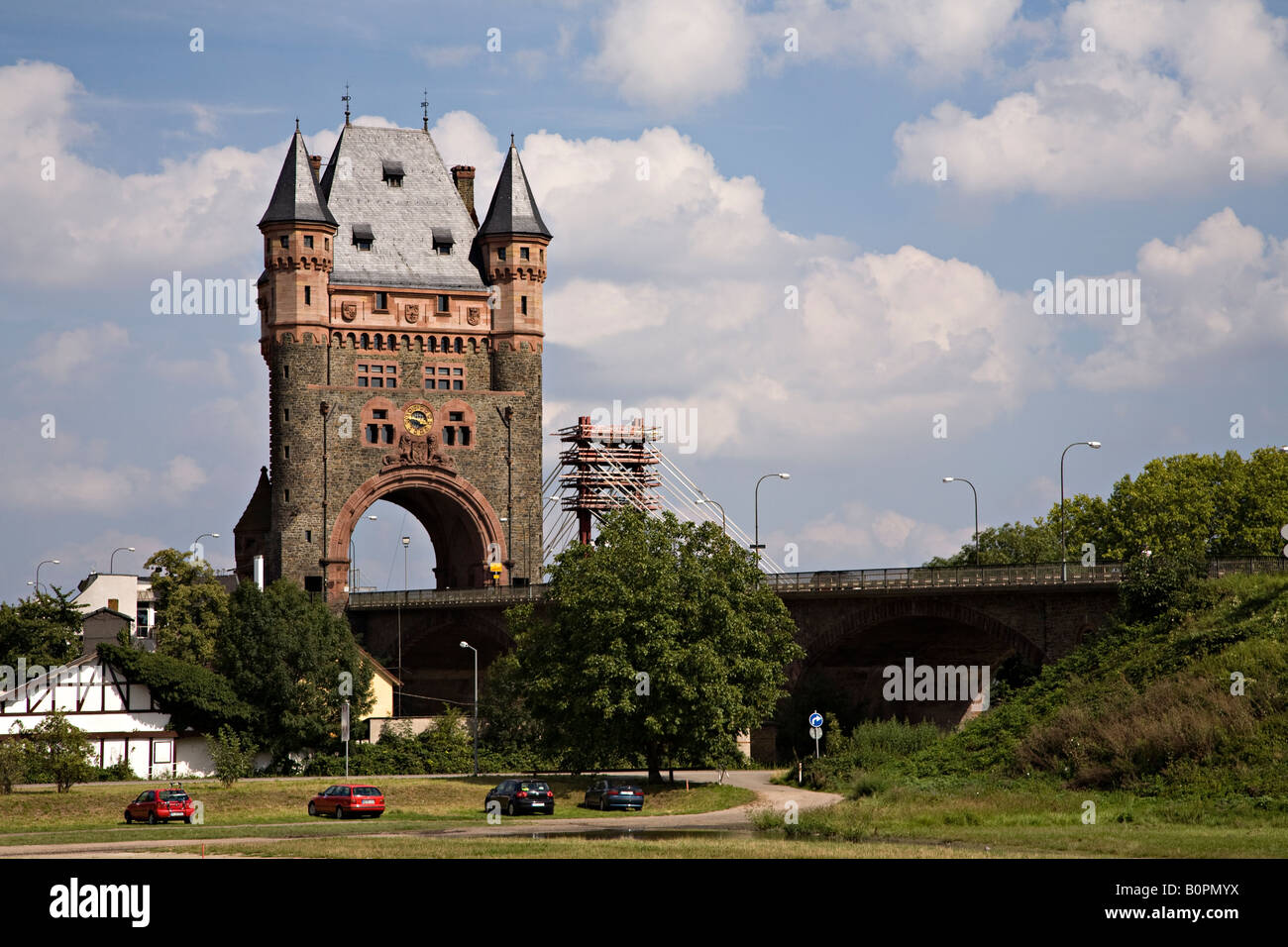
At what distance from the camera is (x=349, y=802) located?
51.7 m

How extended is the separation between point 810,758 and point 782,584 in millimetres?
17184

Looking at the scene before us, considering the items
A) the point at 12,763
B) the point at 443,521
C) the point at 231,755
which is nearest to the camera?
the point at 12,763

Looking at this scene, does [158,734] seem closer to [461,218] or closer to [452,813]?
[452,813]

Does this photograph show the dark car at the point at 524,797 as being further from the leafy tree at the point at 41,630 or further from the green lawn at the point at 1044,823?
the leafy tree at the point at 41,630

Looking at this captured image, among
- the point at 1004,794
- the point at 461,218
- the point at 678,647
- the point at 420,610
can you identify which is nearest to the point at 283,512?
the point at 420,610

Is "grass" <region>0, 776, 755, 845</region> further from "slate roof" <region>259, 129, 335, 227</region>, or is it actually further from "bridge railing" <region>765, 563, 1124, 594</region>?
"slate roof" <region>259, 129, 335, 227</region>

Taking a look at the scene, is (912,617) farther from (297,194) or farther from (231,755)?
(297,194)

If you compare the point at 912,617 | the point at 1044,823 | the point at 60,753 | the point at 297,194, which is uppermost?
the point at 297,194

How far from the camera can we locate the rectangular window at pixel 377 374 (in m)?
111

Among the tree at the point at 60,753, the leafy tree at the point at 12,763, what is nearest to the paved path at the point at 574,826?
the tree at the point at 60,753

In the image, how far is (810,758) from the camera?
65.9 metres

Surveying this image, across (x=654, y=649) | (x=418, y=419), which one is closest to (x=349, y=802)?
(x=654, y=649)

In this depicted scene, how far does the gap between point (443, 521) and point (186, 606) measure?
2733cm
